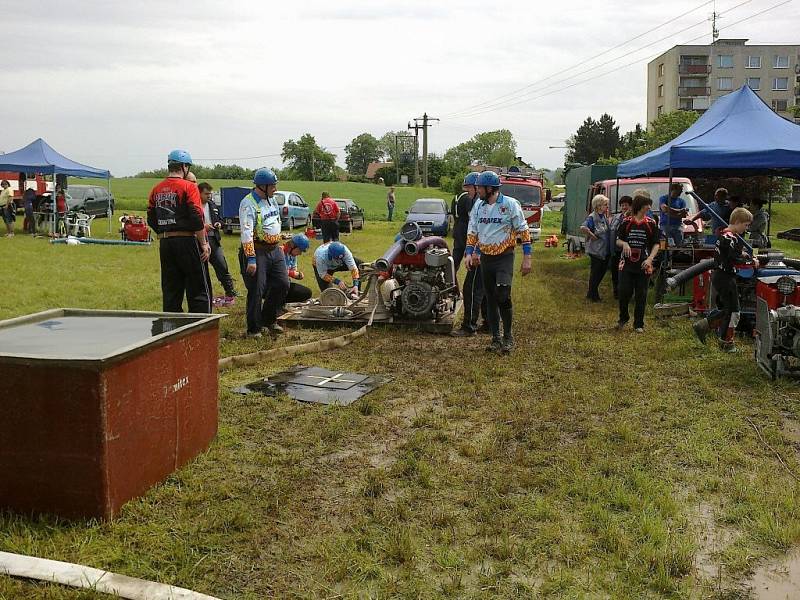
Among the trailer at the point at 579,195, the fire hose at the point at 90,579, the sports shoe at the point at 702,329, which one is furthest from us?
the trailer at the point at 579,195

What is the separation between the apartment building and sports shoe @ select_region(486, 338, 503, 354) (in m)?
86.6

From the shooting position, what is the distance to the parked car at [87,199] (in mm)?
29969

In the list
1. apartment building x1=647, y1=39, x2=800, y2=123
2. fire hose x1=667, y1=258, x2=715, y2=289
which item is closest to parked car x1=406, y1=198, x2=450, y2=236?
fire hose x1=667, y1=258, x2=715, y2=289

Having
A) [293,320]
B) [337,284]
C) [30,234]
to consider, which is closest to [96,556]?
[293,320]

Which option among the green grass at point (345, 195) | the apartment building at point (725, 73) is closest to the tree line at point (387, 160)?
the green grass at point (345, 195)

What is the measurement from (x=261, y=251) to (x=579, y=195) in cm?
1526

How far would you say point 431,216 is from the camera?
26.3 m

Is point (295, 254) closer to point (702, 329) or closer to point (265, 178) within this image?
point (265, 178)

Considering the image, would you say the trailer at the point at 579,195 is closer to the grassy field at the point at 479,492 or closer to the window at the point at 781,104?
the grassy field at the point at 479,492

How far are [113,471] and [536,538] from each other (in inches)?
76.5

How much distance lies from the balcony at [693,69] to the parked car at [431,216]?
7441 centimetres

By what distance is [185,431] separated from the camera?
158 inches

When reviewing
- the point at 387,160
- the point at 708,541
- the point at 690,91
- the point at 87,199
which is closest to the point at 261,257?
the point at 708,541

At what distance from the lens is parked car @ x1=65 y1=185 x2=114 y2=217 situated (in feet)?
98.3
